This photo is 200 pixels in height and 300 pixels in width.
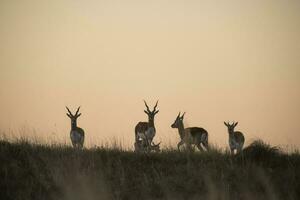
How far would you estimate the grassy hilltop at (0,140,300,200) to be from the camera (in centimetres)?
1573

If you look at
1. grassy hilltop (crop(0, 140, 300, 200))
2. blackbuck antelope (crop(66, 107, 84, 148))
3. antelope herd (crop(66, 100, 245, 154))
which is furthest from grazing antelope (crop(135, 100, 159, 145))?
grassy hilltop (crop(0, 140, 300, 200))

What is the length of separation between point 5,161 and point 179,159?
535cm

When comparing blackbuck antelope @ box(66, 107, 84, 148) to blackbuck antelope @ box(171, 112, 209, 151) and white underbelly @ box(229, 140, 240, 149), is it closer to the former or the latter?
blackbuck antelope @ box(171, 112, 209, 151)

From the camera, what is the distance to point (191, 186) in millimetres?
16891

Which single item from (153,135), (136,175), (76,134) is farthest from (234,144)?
(136,175)

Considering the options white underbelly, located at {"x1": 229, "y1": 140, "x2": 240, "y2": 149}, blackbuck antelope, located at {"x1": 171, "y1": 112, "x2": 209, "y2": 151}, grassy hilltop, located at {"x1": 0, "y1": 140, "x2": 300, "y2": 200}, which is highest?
blackbuck antelope, located at {"x1": 171, "y1": 112, "x2": 209, "y2": 151}

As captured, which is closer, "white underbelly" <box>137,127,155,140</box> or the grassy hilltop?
the grassy hilltop

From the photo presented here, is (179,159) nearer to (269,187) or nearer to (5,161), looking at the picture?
(269,187)

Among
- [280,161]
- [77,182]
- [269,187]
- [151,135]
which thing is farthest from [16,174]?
[151,135]

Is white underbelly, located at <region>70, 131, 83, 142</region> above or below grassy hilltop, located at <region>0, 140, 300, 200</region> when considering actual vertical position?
above

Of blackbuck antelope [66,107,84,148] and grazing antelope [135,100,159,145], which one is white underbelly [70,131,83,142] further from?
grazing antelope [135,100,159,145]

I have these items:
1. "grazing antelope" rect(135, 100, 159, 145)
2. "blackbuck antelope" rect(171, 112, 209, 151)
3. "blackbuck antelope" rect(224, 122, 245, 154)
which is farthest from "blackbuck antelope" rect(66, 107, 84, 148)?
"blackbuck antelope" rect(224, 122, 245, 154)

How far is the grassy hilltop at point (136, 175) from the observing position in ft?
51.6

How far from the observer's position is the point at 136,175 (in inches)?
693
